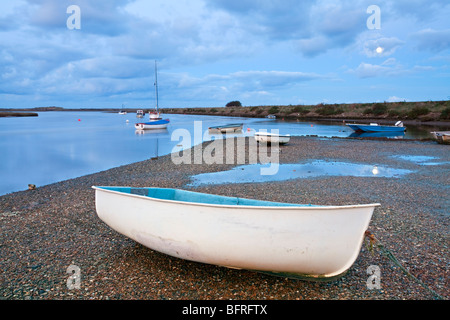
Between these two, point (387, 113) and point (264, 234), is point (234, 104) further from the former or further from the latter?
point (264, 234)

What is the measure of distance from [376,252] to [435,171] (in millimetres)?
11216

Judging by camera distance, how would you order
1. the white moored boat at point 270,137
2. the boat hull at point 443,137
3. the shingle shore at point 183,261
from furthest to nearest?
the boat hull at point 443,137 < the white moored boat at point 270,137 < the shingle shore at point 183,261

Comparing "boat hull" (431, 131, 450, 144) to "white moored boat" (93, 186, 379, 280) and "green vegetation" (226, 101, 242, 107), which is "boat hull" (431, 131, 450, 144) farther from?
"green vegetation" (226, 101, 242, 107)

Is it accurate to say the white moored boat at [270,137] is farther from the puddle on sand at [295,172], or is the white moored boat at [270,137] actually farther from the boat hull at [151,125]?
the boat hull at [151,125]

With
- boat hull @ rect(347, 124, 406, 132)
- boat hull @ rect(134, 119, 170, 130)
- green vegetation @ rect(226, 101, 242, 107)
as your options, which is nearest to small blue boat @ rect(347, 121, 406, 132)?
boat hull @ rect(347, 124, 406, 132)

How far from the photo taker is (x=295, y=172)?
15211 millimetres

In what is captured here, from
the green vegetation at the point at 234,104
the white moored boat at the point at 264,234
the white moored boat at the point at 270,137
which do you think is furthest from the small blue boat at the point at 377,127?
the green vegetation at the point at 234,104

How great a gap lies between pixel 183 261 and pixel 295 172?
10.4 metres

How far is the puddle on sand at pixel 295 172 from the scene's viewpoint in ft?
45.2

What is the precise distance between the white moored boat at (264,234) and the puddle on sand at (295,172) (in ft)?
26.2

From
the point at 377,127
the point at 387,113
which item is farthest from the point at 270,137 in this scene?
the point at 387,113
